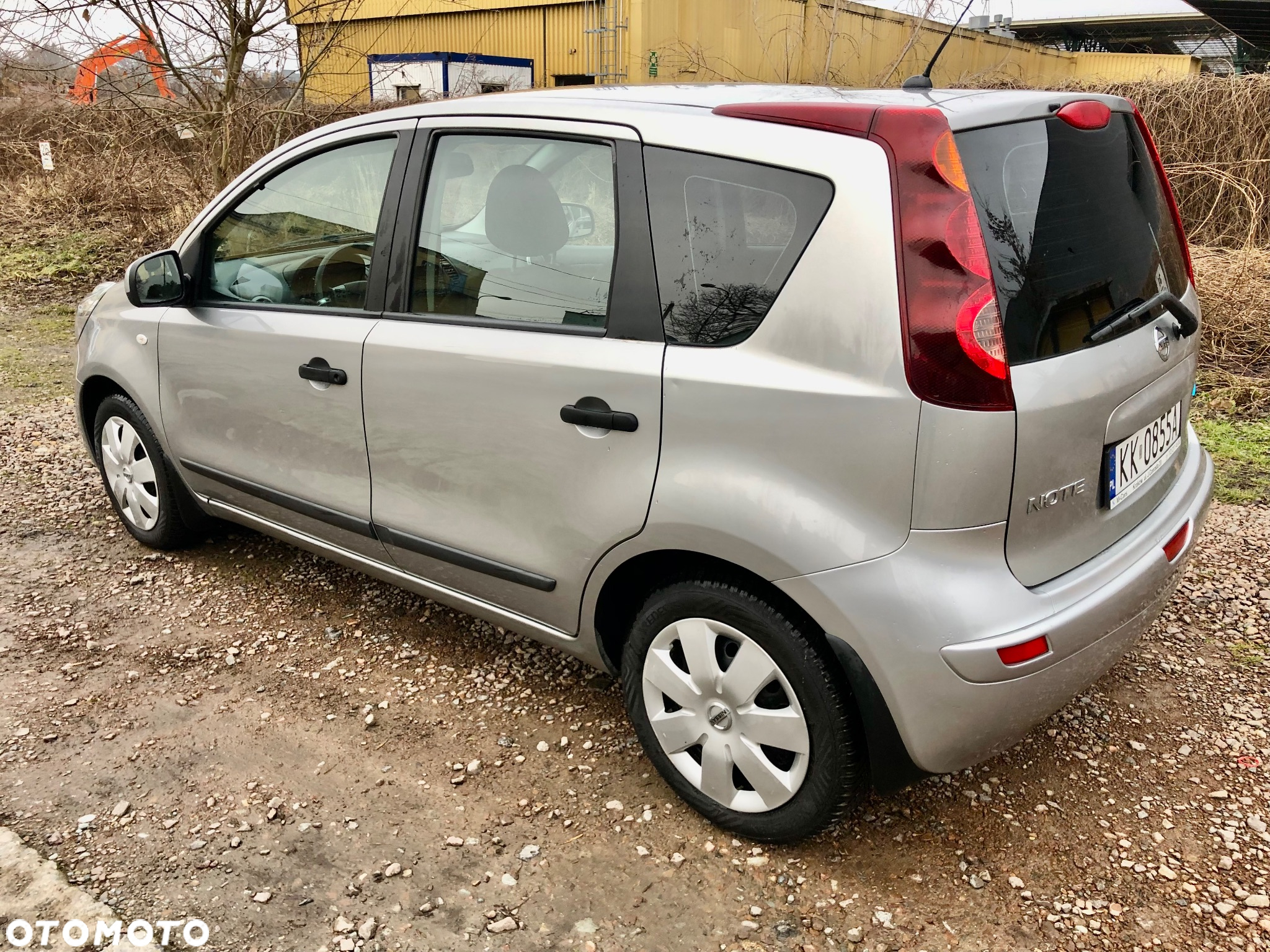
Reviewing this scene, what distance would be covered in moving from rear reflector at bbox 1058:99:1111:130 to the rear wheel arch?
4.19 feet

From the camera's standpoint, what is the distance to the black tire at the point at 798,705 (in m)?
2.13

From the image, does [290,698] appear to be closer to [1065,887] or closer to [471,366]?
[471,366]

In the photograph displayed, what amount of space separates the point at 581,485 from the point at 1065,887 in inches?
58.5

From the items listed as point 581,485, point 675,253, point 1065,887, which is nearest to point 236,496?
point 581,485

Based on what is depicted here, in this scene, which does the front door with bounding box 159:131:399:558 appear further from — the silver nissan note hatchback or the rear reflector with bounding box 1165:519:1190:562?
the rear reflector with bounding box 1165:519:1190:562

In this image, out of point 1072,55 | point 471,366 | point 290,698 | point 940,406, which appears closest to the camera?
point 940,406

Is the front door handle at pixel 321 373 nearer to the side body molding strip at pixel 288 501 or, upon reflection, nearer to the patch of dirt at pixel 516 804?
the side body molding strip at pixel 288 501

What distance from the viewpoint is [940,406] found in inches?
74.3

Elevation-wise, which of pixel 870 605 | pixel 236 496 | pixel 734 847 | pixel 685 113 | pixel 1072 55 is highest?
pixel 1072 55

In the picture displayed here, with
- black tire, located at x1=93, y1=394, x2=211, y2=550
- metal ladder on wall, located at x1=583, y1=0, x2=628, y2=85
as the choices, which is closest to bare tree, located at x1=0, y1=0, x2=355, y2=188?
black tire, located at x1=93, y1=394, x2=211, y2=550

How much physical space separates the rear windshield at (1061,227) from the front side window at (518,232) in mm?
885

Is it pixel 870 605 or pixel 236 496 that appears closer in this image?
pixel 870 605

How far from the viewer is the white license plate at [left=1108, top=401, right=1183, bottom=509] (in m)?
2.18

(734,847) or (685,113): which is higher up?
(685,113)
